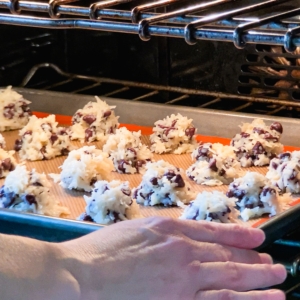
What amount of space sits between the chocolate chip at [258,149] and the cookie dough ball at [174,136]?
0.20 m

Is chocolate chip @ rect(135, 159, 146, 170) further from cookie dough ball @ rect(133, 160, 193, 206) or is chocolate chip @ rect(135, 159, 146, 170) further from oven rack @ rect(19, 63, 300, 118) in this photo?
oven rack @ rect(19, 63, 300, 118)

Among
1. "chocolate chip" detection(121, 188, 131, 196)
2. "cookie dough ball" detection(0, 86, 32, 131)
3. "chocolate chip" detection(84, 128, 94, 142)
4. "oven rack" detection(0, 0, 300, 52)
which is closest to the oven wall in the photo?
"cookie dough ball" detection(0, 86, 32, 131)

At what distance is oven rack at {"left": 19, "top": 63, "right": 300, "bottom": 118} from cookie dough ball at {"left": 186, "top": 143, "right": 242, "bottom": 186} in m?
0.25

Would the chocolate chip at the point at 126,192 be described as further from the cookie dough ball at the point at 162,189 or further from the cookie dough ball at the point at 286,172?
the cookie dough ball at the point at 286,172

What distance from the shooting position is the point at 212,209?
157 centimetres

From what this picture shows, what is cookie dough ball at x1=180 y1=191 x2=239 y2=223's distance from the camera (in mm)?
1572

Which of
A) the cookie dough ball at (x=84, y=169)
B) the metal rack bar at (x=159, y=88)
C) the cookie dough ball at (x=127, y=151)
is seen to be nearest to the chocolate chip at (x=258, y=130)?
→ the metal rack bar at (x=159, y=88)

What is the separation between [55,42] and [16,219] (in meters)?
1.25

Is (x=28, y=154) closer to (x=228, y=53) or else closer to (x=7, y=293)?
(x=228, y=53)

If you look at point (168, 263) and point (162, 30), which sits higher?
point (162, 30)

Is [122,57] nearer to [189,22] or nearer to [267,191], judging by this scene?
[267,191]

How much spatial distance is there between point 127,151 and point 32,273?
43.5 inches

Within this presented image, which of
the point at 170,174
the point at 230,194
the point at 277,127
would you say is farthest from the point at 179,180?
the point at 277,127

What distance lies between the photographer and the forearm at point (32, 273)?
0.93 m
